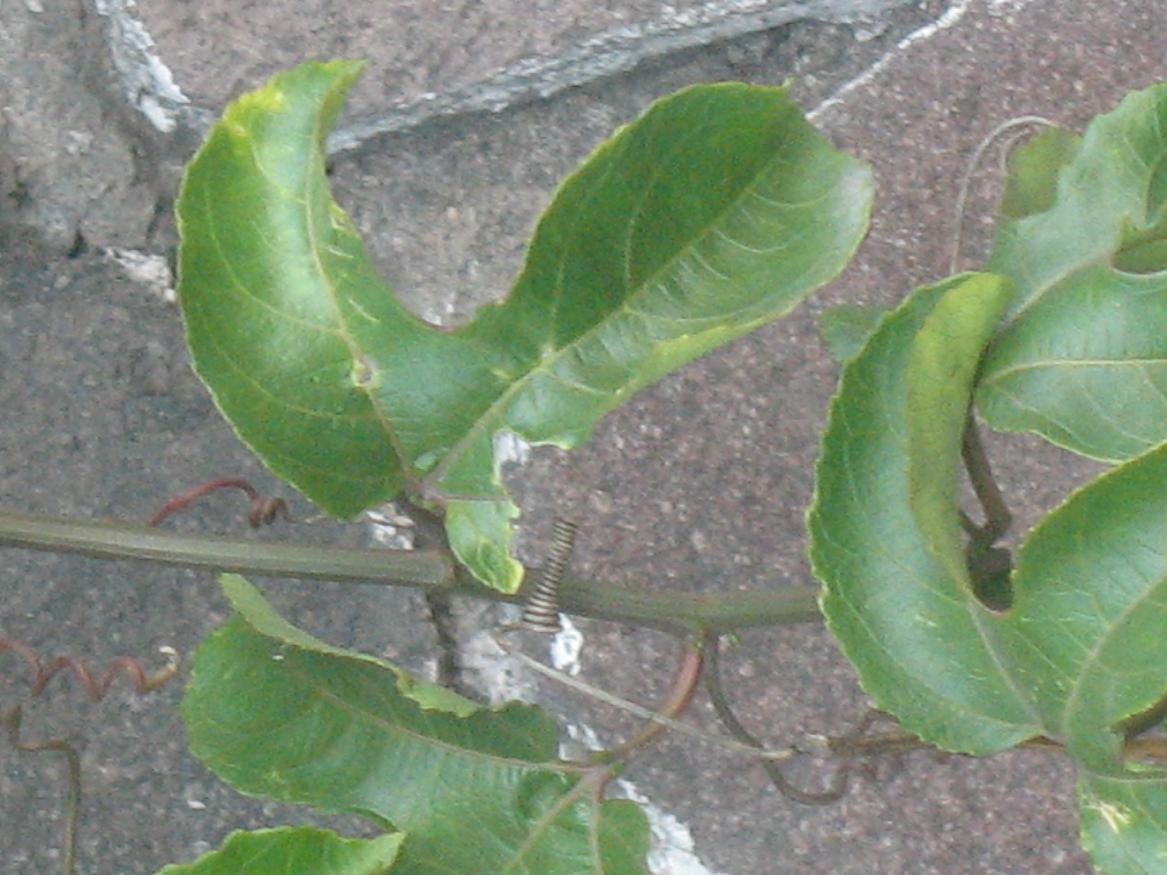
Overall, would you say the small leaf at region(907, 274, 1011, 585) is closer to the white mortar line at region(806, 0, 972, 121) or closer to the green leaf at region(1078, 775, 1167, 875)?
the green leaf at region(1078, 775, 1167, 875)

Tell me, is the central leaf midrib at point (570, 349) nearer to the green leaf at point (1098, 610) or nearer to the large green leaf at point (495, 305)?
the large green leaf at point (495, 305)

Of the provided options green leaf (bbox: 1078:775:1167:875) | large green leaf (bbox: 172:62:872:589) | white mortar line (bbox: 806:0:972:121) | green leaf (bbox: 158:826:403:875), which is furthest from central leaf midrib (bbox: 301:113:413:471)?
white mortar line (bbox: 806:0:972:121)

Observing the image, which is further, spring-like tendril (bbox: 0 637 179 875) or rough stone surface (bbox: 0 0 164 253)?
rough stone surface (bbox: 0 0 164 253)

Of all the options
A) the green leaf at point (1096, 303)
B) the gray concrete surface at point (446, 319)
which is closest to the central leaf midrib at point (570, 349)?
the green leaf at point (1096, 303)

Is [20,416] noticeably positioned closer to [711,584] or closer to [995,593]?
[711,584]

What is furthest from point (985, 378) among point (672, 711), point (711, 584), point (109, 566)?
point (109, 566)

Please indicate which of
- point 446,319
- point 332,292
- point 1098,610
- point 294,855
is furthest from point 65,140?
point 1098,610
